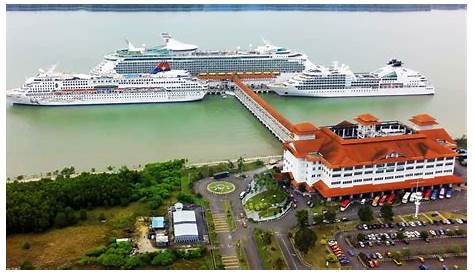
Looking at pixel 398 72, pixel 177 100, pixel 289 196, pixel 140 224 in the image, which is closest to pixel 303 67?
pixel 398 72

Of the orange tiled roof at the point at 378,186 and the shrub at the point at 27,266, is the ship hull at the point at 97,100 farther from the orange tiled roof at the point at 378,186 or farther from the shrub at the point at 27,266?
the shrub at the point at 27,266

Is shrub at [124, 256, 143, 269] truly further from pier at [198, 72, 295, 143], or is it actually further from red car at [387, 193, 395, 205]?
red car at [387, 193, 395, 205]

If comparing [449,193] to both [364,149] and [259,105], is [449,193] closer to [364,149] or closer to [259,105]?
[364,149]

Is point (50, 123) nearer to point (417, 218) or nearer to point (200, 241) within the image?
point (200, 241)

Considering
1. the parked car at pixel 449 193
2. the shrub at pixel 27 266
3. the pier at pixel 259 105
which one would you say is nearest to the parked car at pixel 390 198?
the parked car at pixel 449 193

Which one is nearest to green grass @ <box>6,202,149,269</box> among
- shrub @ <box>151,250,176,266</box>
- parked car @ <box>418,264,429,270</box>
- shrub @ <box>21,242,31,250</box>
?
shrub @ <box>21,242,31,250</box>
